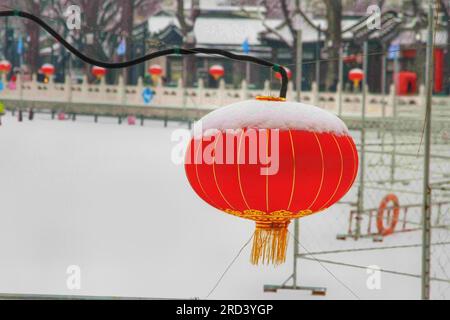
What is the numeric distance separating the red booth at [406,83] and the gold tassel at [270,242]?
2333 centimetres

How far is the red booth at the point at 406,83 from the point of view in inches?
1034

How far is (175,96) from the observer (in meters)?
26.5

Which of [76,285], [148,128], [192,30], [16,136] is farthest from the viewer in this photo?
[192,30]

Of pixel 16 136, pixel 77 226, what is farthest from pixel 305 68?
pixel 77 226

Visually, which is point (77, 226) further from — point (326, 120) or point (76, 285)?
point (326, 120)

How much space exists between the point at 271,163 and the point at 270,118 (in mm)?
173

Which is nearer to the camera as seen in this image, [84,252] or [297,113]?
[297,113]

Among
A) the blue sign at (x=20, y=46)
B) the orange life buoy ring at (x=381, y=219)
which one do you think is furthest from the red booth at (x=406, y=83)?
the orange life buoy ring at (x=381, y=219)

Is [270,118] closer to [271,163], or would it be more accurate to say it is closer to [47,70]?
[271,163]

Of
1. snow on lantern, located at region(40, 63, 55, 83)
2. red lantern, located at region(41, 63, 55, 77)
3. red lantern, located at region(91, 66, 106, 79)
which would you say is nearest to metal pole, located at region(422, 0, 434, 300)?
red lantern, located at region(91, 66, 106, 79)

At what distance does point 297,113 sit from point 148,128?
2216cm

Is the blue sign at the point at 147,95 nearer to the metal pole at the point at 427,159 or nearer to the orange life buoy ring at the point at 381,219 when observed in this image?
the orange life buoy ring at the point at 381,219
